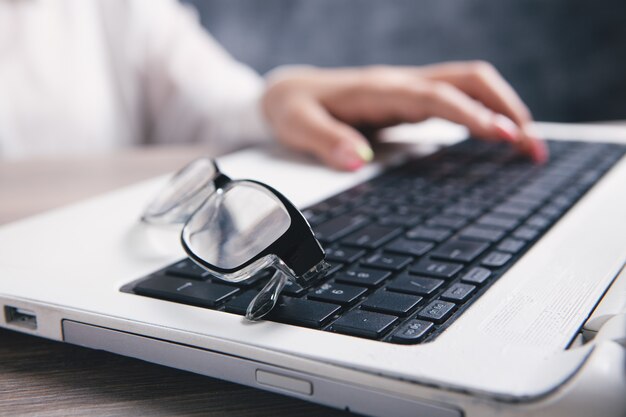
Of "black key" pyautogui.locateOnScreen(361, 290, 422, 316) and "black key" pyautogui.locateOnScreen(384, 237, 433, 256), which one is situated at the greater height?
"black key" pyautogui.locateOnScreen(361, 290, 422, 316)

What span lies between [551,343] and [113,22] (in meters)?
1.14

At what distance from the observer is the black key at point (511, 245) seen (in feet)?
1.18

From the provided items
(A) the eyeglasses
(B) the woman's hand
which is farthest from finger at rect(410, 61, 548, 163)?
(A) the eyeglasses

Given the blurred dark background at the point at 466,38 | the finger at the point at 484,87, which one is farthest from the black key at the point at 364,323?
the blurred dark background at the point at 466,38

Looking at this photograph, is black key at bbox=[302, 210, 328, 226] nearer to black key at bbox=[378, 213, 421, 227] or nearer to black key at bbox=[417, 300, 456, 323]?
black key at bbox=[378, 213, 421, 227]

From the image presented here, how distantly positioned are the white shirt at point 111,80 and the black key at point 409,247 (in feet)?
1.85

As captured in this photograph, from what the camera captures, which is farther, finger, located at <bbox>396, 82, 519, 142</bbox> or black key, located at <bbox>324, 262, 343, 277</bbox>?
finger, located at <bbox>396, 82, 519, 142</bbox>

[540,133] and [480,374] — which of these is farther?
[540,133]

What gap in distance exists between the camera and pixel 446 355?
0.24 meters

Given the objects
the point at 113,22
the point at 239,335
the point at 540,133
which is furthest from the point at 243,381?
the point at 113,22

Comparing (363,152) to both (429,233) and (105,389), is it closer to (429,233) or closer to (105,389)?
(429,233)

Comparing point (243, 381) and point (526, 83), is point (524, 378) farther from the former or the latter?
point (526, 83)

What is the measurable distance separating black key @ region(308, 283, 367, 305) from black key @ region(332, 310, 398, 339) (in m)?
0.01

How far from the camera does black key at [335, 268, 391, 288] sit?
0.31 metres
